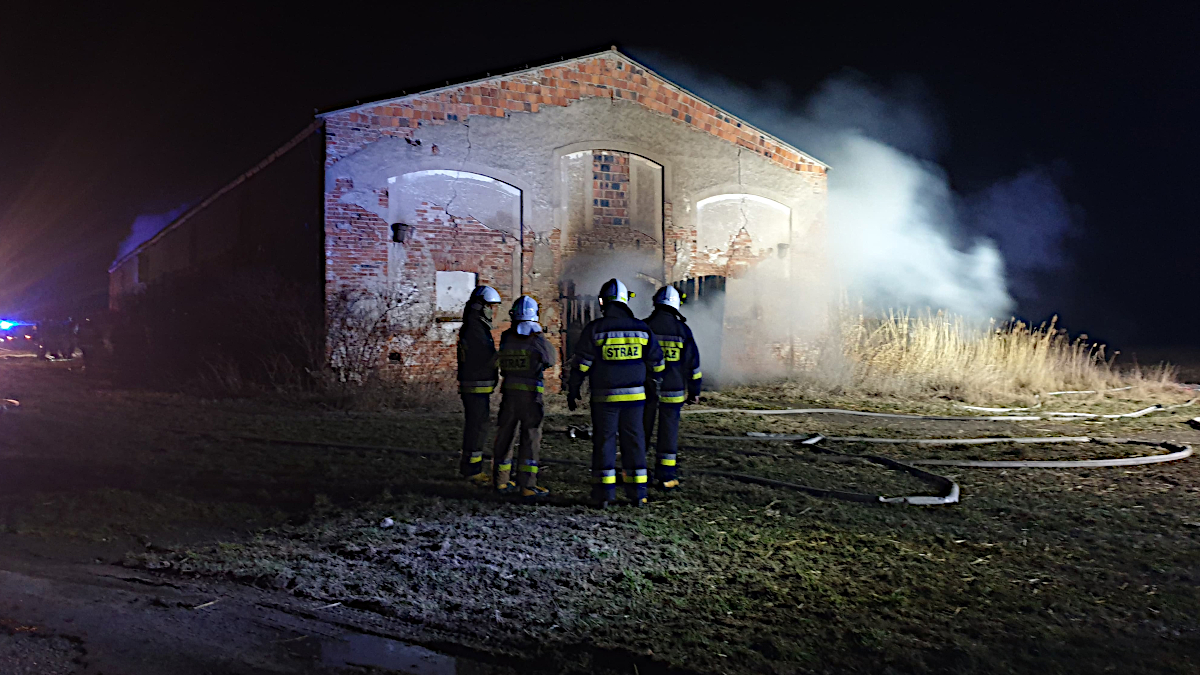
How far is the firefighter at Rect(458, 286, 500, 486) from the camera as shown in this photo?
688 centimetres

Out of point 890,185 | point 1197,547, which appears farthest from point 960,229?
point 1197,547

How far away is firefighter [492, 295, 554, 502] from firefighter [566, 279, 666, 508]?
1.29 feet

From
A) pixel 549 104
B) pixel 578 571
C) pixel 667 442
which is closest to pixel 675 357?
pixel 667 442

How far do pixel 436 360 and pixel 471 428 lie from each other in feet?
28.4

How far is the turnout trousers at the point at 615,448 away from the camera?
19.6 feet

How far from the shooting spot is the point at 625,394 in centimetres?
597

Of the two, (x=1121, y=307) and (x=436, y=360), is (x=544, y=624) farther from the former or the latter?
(x=1121, y=307)

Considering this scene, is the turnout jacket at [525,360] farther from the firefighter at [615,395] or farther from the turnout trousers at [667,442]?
the turnout trousers at [667,442]

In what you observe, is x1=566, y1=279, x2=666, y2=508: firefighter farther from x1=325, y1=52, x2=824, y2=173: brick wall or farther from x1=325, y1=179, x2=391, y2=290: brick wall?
x1=325, y1=52, x2=824, y2=173: brick wall

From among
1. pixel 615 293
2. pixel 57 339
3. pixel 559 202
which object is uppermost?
pixel 559 202

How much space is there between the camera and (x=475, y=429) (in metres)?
6.93

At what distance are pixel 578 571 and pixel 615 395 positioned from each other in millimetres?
1788

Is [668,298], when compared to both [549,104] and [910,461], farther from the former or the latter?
[549,104]

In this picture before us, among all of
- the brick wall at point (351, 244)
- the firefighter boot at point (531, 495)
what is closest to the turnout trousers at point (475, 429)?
the firefighter boot at point (531, 495)
